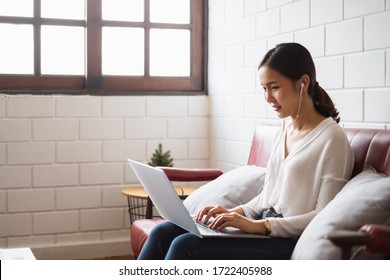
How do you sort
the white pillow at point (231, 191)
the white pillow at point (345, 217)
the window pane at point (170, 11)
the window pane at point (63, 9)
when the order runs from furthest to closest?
the window pane at point (170, 11)
the window pane at point (63, 9)
the white pillow at point (231, 191)
the white pillow at point (345, 217)

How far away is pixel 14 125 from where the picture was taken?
3.74 metres

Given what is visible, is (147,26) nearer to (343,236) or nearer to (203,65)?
(203,65)

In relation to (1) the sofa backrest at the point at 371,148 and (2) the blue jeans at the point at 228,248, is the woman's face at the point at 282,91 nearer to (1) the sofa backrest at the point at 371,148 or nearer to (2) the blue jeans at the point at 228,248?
(1) the sofa backrest at the point at 371,148

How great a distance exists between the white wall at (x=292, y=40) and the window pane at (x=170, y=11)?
6.7 inches

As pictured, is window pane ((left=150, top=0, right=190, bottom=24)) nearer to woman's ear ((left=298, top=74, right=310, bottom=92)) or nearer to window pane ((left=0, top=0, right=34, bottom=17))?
window pane ((left=0, top=0, right=34, bottom=17))

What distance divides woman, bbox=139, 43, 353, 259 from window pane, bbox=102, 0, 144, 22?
188 cm

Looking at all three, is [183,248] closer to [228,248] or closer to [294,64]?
[228,248]

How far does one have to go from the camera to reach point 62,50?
3.91 m

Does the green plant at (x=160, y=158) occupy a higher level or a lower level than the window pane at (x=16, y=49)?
lower

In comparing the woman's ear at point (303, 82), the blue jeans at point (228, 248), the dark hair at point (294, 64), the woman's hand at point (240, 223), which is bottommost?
the blue jeans at point (228, 248)

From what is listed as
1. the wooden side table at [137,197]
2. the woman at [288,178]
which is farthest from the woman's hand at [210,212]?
the wooden side table at [137,197]

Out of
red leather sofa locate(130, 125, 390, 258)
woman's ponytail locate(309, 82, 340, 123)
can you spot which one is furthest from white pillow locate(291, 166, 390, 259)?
woman's ponytail locate(309, 82, 340, 123)

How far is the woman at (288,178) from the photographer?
79.7 inches

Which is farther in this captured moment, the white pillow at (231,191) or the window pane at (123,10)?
the window pane at (123,10)
